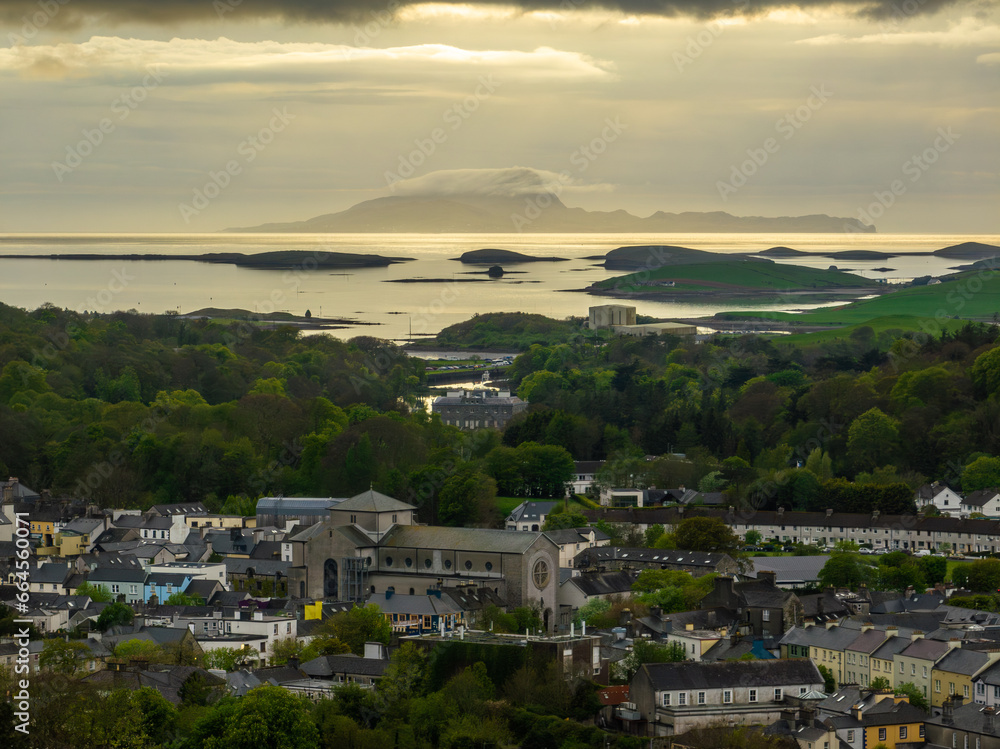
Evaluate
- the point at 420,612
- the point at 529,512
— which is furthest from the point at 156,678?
the point at 529,512

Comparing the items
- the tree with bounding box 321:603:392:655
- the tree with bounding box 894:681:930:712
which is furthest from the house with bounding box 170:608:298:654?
the tree with bounding box 894:681:930:712

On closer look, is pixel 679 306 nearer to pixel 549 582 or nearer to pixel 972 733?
pixel 549 582

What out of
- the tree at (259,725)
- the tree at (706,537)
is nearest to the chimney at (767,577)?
the tree at (706,537)

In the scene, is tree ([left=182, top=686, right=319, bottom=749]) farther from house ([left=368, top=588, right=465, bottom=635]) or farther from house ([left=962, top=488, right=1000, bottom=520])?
house ([left=962, top=488, right=1000, bottom=520])

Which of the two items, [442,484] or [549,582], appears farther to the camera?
[442,484]

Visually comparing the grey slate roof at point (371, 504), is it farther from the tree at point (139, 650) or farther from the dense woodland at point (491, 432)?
the tree at point (139, 650)

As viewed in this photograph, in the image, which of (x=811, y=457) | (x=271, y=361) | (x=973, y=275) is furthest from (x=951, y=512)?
(x=973, y=275)
